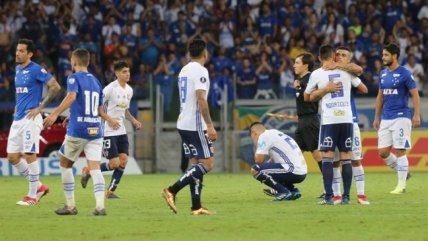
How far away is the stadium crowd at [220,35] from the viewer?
29172 millimetres

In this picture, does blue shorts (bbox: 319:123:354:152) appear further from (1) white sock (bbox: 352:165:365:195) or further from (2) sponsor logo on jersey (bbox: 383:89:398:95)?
(2) sponsor logo on jersey (bbox: 383:89:398:95)

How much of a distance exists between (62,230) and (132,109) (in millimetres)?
16463

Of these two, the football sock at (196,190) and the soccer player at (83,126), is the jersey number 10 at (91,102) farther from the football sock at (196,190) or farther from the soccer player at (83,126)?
the football sock at (196,190)

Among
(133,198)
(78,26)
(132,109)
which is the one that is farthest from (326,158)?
(78,26)

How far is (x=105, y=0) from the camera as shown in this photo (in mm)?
32188

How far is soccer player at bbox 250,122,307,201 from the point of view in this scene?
16.9m

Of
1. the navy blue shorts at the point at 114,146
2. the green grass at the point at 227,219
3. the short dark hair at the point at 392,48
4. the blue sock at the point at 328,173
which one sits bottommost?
the green grass at the point at 227,219

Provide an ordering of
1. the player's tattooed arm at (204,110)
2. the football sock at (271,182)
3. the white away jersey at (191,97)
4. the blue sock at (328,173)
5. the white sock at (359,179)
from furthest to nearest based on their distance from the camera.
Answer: the football sock at (271,182), the white sock at (359,179), the blue sock at (328,173), the white away jersey at (191,97), the player's tattooed arm at (204,110)

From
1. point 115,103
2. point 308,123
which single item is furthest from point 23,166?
point 308,123

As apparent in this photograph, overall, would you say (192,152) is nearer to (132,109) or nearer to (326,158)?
(326,158)

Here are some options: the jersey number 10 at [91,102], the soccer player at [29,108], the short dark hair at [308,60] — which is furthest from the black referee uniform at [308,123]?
the jersey number 10 at [91,102]

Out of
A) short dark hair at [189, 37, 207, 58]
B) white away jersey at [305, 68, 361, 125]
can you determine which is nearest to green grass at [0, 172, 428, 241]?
white away jersey at [305, 68, 361, 125]

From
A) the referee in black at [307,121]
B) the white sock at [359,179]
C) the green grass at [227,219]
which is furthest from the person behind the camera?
the referee in black at [307,121]

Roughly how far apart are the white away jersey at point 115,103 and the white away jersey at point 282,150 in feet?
9.26
